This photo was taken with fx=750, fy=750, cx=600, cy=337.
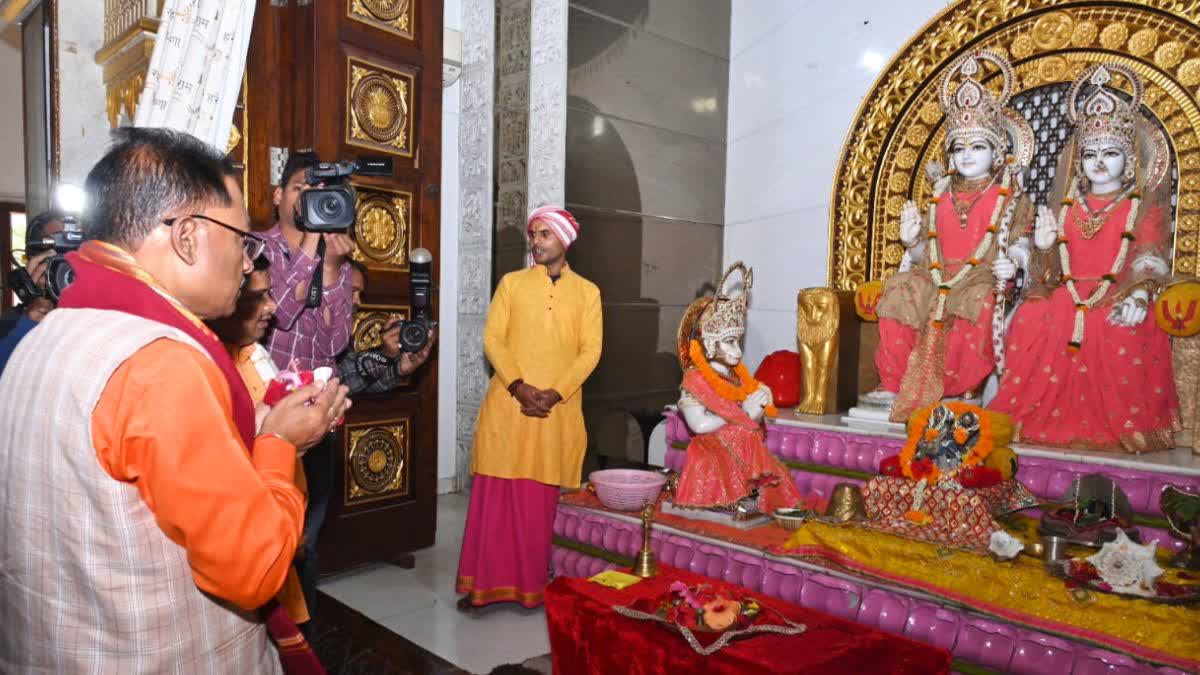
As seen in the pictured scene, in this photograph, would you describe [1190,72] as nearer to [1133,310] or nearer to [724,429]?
[1133,310]

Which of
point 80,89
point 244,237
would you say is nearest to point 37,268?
point 80,89

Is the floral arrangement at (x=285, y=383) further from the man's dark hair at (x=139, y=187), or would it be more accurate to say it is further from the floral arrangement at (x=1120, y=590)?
the floral arrangement at (x=1120, y=590)

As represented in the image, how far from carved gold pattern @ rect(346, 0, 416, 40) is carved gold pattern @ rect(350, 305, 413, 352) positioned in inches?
59.3

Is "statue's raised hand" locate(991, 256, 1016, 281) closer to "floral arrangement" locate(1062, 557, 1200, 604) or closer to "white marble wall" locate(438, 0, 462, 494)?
"floral arrangement" locate(1062, 557, 1200, 604)

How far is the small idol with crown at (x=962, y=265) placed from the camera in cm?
446

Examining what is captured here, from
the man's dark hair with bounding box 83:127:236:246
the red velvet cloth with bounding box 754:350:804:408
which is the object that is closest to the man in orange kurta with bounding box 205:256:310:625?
the man's dark hair with bounding box 83:127:236:246

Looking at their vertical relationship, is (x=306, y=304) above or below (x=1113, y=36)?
below

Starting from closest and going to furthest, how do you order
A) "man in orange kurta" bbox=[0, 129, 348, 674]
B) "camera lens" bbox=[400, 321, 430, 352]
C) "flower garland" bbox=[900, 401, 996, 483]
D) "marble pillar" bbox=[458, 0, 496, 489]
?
"man in orange kurta" bbox=[0, 129, 348, 674], "camera lens" bbox=[400, 321, 430, 352], "flower garland" bbox=[900, 401, 996, 483], "marble pillar" bbox=[458, 0, 496, 489]

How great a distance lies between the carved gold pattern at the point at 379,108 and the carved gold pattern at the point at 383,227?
0.25 metres

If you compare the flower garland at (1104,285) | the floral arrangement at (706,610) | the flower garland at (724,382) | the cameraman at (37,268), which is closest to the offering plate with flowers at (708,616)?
the floral arrangement at (706,610)

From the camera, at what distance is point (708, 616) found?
81.1 inches

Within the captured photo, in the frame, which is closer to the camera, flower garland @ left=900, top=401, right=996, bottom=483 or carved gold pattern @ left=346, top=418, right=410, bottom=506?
flower garland @ left=900, top=401, right=996, bottom=483

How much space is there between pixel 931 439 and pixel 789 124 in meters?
3.51

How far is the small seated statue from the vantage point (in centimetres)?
357
